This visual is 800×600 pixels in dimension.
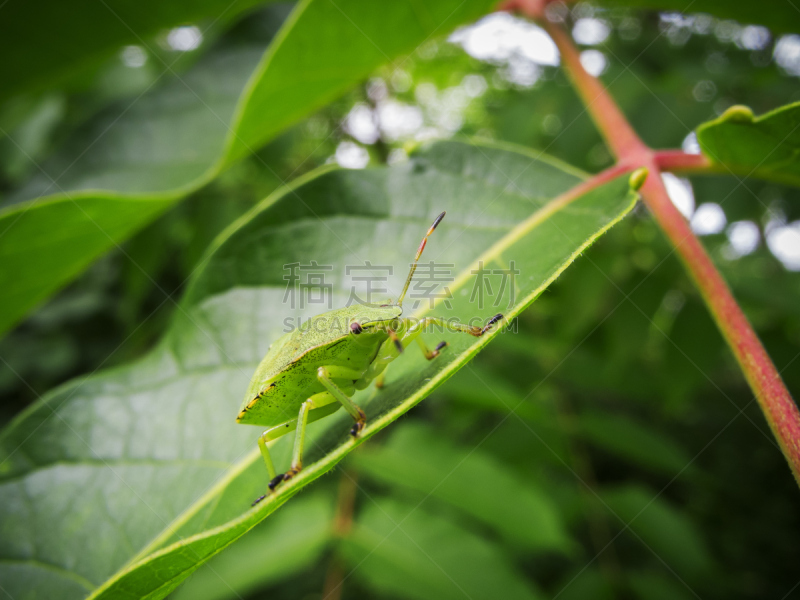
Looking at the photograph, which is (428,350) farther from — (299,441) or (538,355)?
(538,355)

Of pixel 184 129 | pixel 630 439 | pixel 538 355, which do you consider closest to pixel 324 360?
pixel 184 129


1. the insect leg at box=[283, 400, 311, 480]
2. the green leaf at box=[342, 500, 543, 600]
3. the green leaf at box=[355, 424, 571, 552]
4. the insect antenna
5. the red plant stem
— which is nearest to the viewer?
the red plant stem

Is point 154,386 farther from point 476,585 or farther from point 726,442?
point 726,442

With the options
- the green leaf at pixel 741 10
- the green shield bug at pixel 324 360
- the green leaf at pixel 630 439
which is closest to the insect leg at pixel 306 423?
the green shield bug at pixel 324 360

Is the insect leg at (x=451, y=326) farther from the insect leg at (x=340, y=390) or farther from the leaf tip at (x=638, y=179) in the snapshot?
the leaf tip at (x=638, y=179)

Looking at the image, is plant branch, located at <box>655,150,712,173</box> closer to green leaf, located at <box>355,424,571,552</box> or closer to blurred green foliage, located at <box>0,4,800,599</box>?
blurred green foliage, located at <box>0,4,800,599</box>

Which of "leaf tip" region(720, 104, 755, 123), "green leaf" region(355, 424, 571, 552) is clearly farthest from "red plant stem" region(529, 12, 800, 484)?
"green leaf" region(355, 424, 571, 552)
